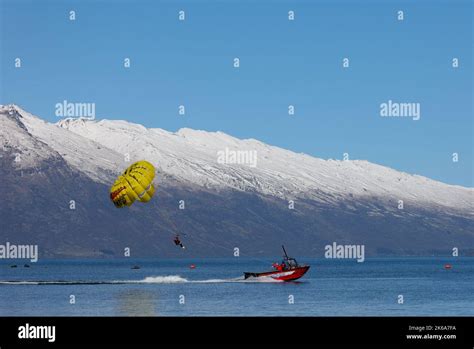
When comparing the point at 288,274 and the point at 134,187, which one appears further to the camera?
the point at 288,274

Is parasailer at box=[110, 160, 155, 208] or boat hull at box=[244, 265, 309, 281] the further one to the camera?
boat hull at box=[244, 265, 309, 281]

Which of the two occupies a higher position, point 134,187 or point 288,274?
point 134,187

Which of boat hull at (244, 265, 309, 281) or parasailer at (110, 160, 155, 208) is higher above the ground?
parasailer at (110, 160, 155, 208)

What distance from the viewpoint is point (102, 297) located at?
153375 millimetres

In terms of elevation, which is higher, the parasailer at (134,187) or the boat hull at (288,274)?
the parasailer at (134,187)

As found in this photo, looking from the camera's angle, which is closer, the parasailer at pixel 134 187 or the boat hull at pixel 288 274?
the parasailer at pixel 134 187
